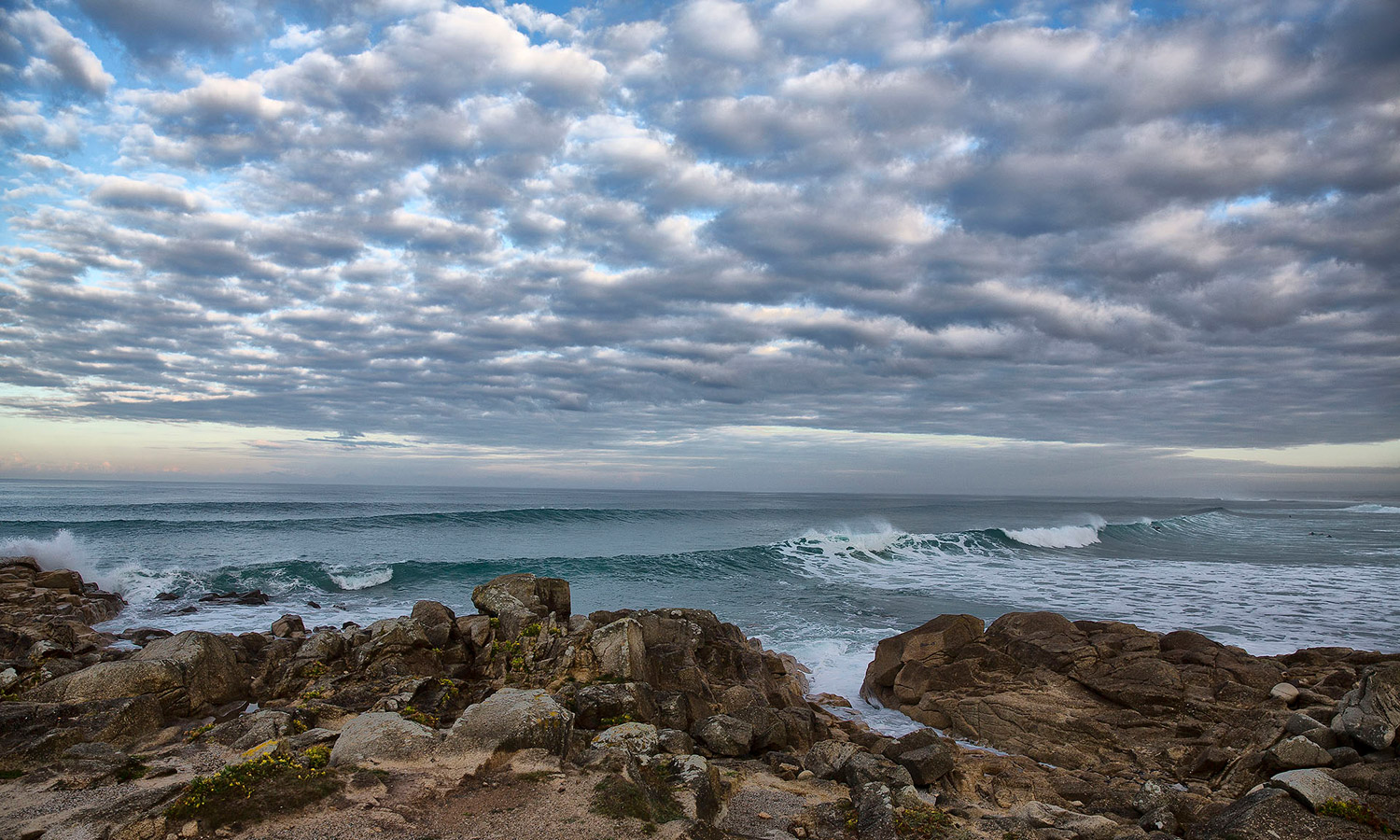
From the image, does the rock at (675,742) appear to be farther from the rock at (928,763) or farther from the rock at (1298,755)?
the rock at (1298,755)

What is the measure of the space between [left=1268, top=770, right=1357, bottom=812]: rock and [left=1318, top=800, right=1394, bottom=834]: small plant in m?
0.05

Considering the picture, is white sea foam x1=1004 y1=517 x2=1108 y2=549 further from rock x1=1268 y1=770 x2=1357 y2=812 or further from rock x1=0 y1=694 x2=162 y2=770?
rock x1=0 y1=694 x2=162 y2=770

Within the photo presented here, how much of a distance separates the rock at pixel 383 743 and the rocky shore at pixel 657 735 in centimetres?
3

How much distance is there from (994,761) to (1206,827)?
142 inches

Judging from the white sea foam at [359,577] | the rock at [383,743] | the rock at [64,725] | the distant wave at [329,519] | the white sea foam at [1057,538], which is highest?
the rock at [383,743]

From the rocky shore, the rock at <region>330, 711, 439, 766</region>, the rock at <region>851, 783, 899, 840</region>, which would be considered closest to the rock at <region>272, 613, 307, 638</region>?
the rocky shore

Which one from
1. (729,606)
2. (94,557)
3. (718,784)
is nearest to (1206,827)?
(718,784)

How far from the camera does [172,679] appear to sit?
9570mm

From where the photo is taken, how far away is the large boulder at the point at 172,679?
29.8 ft

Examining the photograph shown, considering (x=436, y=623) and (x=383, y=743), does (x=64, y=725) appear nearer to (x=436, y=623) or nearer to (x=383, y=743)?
(x=383, y=743)

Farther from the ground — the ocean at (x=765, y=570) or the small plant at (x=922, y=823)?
the small plant at (x=922, y=823)

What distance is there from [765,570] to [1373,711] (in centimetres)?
2541

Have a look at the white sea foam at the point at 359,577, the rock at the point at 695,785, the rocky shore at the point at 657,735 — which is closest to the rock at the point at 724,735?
the rocky shore at the point at 657,735

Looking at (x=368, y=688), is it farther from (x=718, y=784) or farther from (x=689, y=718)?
(x=718, y=784)
